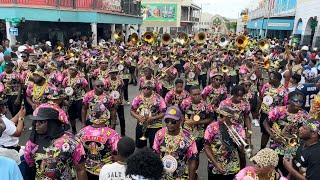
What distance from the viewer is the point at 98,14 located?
2975cm

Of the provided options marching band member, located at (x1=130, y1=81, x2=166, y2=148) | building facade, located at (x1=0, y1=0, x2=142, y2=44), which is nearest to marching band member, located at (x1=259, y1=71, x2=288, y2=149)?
marching band member, located at (x1=130, y1=81, x2=166, y2=148)

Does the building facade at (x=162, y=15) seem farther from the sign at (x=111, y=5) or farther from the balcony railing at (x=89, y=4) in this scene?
the sign at (x=111, y=5)

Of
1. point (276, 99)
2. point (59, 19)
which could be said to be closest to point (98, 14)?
point (59, 19)

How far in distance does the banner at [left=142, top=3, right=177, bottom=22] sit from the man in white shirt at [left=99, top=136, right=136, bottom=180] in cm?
6864

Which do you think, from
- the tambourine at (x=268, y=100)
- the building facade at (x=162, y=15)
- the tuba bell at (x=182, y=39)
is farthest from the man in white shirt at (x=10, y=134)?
the building facade at (x=162, y=15)

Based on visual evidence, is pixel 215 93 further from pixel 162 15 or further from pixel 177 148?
pixel 162 15

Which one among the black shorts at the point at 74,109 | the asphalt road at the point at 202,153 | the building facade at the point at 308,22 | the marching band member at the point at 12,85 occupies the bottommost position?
the asphalt road at the point at 202,153

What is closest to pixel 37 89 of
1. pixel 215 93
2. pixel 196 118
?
pixel 196 118

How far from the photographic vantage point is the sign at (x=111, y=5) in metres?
32.0

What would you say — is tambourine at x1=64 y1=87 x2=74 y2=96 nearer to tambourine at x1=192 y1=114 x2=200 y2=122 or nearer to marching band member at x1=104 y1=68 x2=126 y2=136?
marching band member at x1=104 y1=68 x2=126 y2=136

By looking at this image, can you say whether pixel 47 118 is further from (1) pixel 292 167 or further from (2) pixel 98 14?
(2) pixel 98 14

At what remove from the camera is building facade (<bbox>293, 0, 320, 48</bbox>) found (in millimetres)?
25797

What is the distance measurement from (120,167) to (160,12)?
229 feet

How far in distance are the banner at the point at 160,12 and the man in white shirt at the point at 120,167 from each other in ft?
225
